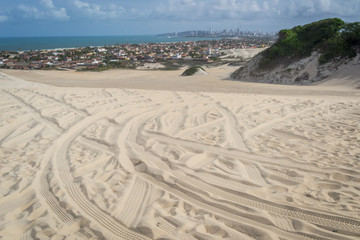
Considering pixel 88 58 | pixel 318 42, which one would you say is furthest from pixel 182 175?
pixel 88 58

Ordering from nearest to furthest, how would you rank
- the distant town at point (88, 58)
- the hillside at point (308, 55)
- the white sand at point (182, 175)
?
the white sand at point (182, 175)
the hillside at point (308, 55)
the distant town at point (88, 58)

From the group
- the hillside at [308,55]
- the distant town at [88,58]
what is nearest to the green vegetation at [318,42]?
the hillside at [308,55]

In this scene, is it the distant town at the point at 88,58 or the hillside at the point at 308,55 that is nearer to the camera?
the hillside at the point at 308,55

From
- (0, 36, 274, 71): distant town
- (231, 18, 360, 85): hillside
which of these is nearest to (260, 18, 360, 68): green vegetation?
(231, 18, 360, 85): hillside

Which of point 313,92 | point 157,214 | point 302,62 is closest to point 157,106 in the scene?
point 157,214

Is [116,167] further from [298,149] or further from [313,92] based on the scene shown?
[313,92]

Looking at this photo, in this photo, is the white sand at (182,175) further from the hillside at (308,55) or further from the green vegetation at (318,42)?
the green vegetation at (318,42)

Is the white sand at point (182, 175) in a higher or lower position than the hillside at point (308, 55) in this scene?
lower
